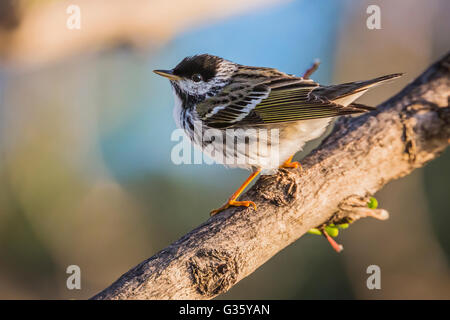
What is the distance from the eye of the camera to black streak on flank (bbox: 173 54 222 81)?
4.56m

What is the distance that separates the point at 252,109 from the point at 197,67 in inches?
33.4

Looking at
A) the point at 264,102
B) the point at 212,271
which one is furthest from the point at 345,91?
the point at 212,271

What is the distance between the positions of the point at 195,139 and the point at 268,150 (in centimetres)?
85

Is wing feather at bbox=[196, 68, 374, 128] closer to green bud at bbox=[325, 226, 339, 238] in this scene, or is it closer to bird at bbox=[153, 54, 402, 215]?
bird at bbox=[153, 54, 402, 215]

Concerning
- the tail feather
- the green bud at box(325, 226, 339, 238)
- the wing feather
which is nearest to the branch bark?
the green bud at box(325, 226, 339, 238)

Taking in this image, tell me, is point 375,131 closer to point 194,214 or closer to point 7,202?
point 194,214

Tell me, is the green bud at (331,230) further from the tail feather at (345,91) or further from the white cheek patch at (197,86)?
the white cheek patch at (197,86)

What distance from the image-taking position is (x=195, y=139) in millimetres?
4438

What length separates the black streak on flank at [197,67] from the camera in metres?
4.56

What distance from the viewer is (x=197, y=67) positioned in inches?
180

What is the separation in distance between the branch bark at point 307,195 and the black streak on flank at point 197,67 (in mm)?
1454

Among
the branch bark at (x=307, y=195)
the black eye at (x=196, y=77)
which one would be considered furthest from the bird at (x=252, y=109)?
the branch bark at (x=307, y=195)

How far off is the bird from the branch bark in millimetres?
257
